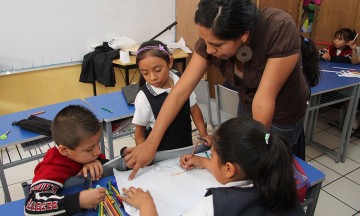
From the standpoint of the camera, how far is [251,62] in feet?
3.84

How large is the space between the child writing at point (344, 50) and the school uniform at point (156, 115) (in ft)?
7.40

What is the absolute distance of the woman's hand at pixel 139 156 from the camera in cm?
113

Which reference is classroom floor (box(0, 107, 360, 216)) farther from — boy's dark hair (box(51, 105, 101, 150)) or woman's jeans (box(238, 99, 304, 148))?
boy's dark hair (box(51, 105, 101, 150))

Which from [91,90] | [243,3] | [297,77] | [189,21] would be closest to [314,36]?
[189,21]

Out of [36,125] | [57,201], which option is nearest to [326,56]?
[36,125]

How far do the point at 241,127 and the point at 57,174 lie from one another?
641mm

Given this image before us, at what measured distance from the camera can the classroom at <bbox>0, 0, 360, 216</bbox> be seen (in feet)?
7.39

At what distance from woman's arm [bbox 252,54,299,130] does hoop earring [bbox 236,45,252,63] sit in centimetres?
8

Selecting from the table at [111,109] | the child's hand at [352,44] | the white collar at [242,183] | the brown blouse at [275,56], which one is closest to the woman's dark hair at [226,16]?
the brown blouse at [275,56]

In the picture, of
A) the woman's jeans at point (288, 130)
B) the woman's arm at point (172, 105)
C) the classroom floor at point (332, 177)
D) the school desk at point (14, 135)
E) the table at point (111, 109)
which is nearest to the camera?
the woman's arm at point (172, 105)

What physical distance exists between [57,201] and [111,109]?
1.14 m

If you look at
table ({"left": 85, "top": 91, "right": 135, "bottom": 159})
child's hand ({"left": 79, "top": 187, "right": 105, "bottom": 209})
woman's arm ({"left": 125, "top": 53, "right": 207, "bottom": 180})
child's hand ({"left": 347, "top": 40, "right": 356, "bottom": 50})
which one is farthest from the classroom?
child's hand ({"left": 79, "top": 187, "right": 105, "bottom": 209})

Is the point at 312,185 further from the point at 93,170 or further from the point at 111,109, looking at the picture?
the point at 111,109

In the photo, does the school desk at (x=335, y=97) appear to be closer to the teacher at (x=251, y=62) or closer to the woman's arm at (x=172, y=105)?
the teacher at (x=251, y=62)
